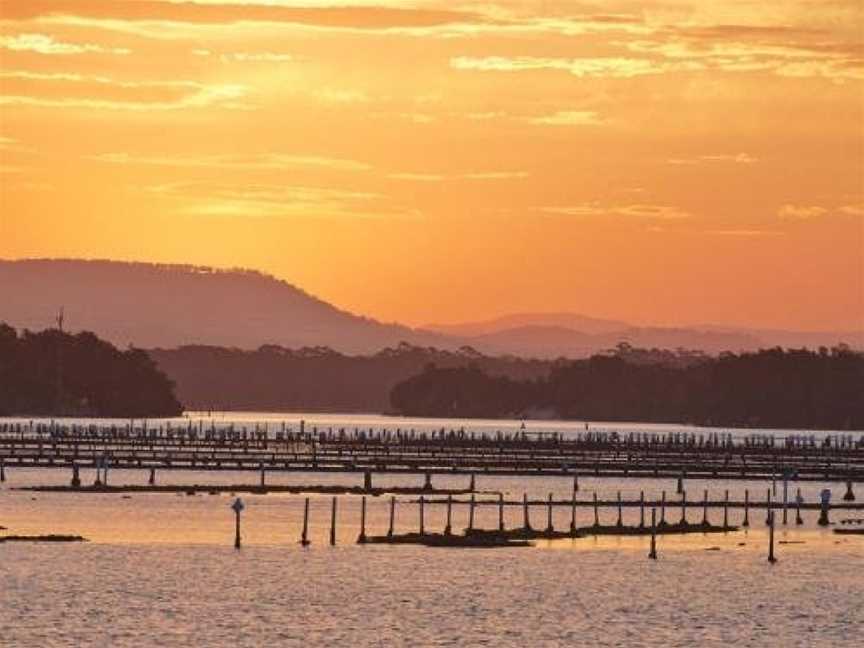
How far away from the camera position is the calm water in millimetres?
83438

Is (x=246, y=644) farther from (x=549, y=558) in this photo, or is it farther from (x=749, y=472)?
(x=749, y=472)

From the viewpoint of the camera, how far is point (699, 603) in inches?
3718

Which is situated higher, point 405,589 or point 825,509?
point 825,509

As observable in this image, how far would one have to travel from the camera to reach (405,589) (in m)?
96.1

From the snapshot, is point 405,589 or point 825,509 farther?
point 825,509

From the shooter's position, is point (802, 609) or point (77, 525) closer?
point (802, 609)

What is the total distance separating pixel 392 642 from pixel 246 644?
4.92 metres

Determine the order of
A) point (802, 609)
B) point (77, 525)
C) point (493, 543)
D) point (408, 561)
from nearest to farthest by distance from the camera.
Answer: point (802, 609), point (408, 561), point (493, 543), point (77, 525)

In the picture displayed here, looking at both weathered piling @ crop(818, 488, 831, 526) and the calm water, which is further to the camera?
weathered piling @ crop(818, 488, 831, 526)

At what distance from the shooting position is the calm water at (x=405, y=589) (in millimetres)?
83438

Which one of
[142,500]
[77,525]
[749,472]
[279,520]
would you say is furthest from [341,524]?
[749,472]

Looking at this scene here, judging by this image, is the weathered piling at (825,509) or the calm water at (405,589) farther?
the weathered piling at (825,509)

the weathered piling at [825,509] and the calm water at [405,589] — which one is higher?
the weathered piling at [825,509]

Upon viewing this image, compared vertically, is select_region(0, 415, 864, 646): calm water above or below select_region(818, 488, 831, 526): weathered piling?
below
